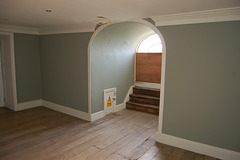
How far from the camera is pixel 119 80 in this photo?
16.5ft

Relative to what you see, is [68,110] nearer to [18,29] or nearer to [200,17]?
[18,29]

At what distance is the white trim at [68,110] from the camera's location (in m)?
4.31

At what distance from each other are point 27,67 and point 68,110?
1.70m

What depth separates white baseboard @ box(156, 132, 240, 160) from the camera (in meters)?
2.71

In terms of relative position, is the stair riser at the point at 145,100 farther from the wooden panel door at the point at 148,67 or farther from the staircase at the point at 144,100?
the wooden panel door at the point at 148,67

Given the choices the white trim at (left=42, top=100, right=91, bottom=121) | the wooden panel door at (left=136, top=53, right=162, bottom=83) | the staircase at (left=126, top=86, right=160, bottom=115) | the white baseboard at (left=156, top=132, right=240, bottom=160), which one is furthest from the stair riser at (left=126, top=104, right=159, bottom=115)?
the white baseboard at (left=156, top=132, right=240, bottom=160)

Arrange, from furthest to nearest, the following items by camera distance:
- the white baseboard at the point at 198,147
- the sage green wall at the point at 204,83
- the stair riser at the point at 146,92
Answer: the stair riser at the point at 146,92 < the white baseboard at the point at 198,147 < the sage green wall at the point at 204,83

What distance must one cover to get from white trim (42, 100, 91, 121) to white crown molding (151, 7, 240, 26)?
2.60m

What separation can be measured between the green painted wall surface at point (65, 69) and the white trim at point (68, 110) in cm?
8

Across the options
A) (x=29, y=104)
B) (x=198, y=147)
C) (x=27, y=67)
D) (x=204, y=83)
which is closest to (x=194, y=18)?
(x=204, y=83)

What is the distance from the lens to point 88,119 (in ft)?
14.0

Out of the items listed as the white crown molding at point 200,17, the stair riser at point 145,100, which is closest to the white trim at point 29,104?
the stair riser at point 145,100

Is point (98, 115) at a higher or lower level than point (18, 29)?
lower

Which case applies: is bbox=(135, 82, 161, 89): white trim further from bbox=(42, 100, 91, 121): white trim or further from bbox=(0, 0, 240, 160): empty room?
bbox=(42, 100, 91, 121): white trim
